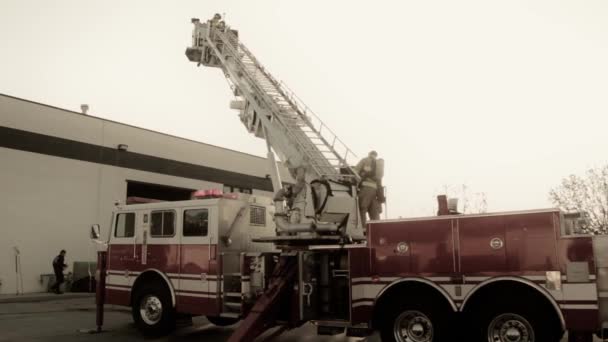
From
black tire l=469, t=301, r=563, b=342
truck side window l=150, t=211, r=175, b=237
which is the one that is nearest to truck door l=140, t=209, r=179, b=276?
truck side window l=150, t=211, r=175, b=237

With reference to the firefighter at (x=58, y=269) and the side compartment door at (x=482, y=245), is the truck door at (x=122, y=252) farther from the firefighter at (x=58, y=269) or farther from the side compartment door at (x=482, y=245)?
the firefighter at (x=58, y=269)

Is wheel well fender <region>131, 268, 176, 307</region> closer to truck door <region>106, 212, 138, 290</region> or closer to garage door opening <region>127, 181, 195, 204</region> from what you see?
truck door <region>106, 212, 138, 290</region>

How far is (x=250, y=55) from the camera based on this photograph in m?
15.9

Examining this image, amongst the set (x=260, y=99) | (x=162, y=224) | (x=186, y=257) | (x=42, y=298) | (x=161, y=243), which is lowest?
(x=42, y=298)

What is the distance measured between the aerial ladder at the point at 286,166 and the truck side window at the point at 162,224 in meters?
2.01

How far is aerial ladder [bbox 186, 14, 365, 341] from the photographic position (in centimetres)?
Answer: 911

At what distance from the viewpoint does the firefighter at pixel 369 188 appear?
11328 millimetres

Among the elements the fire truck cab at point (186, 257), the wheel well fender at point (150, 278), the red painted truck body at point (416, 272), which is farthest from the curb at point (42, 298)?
the red painted truck body at point (416, 272)

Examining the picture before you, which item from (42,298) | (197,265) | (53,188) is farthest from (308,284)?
(53,188)

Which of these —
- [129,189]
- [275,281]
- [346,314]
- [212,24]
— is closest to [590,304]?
[346,314]

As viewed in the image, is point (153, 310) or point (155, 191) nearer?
point (153, 310)

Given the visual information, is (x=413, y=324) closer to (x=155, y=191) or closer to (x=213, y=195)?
(x=213, y=195)

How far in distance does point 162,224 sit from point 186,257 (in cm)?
98

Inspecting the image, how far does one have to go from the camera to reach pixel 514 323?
7250 mm
